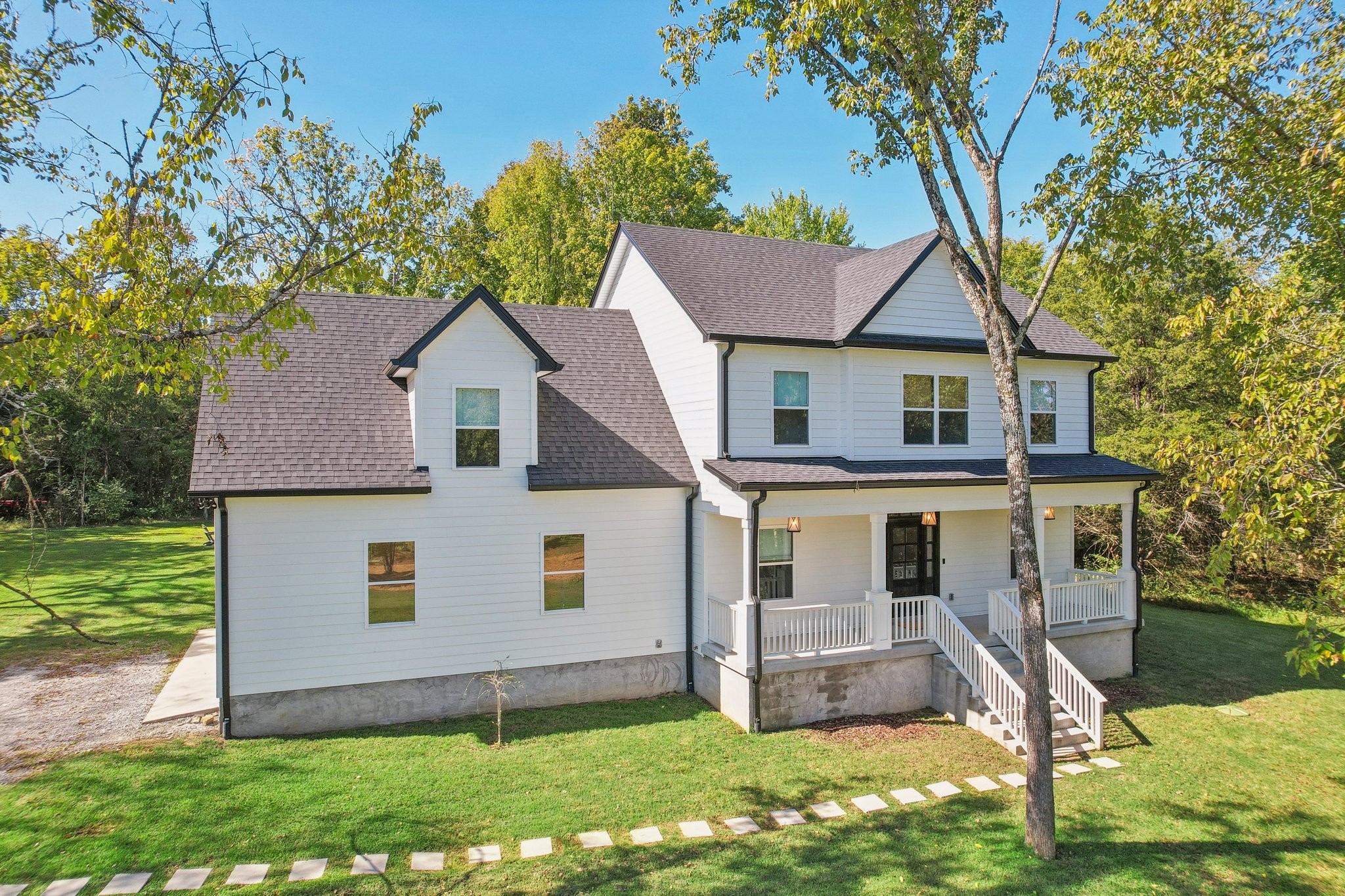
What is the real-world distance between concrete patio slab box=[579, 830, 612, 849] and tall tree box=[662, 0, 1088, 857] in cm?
466

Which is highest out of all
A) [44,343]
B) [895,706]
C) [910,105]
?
[910,105]

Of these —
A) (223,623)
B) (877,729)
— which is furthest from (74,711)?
(877,729)

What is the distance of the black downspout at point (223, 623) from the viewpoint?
1077cm

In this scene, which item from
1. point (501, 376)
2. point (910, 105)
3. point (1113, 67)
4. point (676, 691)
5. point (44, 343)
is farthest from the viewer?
point (676, 691)

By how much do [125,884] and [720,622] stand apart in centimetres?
846

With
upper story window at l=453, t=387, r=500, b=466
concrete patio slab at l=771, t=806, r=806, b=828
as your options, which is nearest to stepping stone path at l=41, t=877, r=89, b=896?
upper story window at l=453, t=387, r=500, b=466

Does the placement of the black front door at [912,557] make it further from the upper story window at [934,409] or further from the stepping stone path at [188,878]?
the stepping stone path at [188,878]

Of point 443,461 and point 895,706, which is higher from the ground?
point 443,461

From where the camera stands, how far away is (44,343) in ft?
20.2

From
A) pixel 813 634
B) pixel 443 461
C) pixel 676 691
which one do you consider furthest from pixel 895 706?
pixel 443 461

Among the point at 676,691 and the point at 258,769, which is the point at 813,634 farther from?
the point at 258,769

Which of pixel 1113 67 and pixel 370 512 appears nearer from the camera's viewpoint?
pixel 1113 67

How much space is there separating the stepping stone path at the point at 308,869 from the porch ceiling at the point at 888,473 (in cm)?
715

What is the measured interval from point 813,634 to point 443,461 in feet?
22.4
